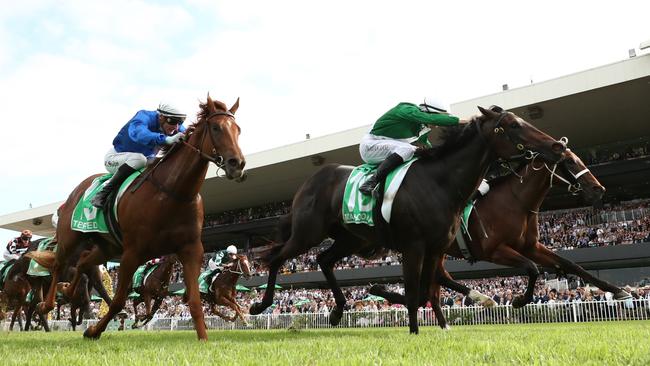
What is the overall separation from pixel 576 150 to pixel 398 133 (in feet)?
89.7

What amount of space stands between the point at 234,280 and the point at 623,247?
A: 1659 centimetres

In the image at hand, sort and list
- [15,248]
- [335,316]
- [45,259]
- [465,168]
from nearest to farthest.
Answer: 1. [465,168]
2. [335,316]
3. [45,259]
4. [15,248]

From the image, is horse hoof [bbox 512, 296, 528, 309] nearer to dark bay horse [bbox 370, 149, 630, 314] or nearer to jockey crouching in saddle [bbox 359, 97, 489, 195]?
dark bay horse [bbox 370, 149, 630, 314]

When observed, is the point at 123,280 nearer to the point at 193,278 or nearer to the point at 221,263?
the point at 193,278

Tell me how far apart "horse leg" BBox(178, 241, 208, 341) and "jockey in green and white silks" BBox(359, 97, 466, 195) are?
190 cm

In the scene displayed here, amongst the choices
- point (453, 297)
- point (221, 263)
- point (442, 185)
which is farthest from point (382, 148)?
point (453, 297)

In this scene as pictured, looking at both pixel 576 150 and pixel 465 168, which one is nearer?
pixel 465 168

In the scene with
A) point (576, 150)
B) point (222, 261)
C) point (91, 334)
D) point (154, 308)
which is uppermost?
point (576, 150)

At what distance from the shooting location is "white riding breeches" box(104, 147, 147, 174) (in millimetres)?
6156

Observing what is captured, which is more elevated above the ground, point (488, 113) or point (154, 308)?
point (488, 113)

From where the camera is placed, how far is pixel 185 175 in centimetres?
554

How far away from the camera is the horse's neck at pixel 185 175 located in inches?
217

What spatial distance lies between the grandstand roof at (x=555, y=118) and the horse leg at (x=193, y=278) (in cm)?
2091

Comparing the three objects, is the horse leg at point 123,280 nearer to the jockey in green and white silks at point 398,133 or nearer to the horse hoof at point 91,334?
the horse hoof at point 91,334
